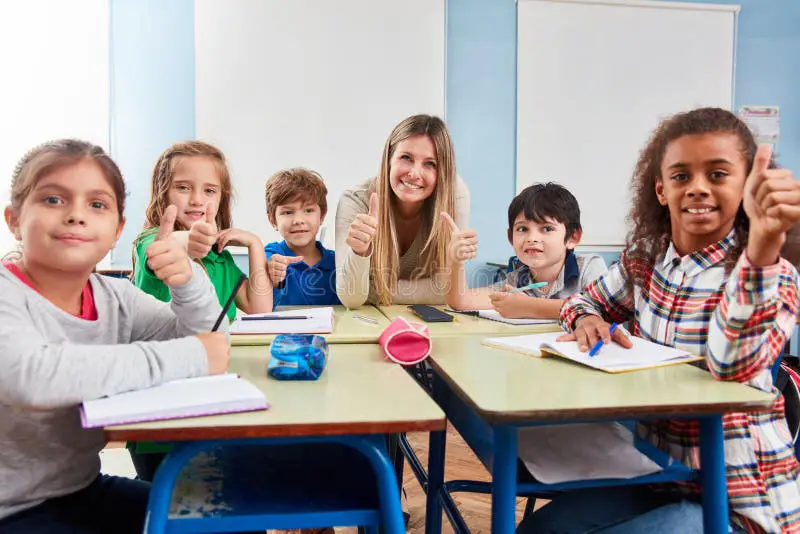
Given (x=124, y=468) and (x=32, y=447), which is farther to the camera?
(x=124, y=468)

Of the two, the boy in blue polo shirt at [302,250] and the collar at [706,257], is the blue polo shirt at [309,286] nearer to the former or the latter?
the boy in blue polo shirt at [302,250]

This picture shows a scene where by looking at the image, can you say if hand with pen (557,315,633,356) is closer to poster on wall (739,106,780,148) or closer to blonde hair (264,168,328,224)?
blonde hair (264,168,328,224)

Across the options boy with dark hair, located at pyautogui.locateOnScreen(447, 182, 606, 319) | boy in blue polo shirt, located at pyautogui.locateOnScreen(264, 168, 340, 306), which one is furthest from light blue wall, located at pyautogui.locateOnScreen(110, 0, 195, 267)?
boy with dark hair, located at pyautogui.locateOnScreen(447, 182, 606, 319)

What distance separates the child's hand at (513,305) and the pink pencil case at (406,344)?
540 mm

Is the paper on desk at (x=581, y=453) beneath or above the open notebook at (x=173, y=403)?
beneath

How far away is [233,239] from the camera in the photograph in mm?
1827

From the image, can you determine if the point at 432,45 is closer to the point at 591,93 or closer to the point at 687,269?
the point at 591,93

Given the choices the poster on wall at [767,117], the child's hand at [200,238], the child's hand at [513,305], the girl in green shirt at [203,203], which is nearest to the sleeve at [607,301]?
the child's hand at [513,305]

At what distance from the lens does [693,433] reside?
107 centimetres

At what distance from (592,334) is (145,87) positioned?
10.6 ft

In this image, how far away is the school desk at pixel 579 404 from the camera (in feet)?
2.90

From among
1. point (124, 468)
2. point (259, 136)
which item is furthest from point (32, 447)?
point (259, 136)

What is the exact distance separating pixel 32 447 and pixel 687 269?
3.96ft

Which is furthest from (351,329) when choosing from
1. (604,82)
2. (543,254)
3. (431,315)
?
(604,82)
